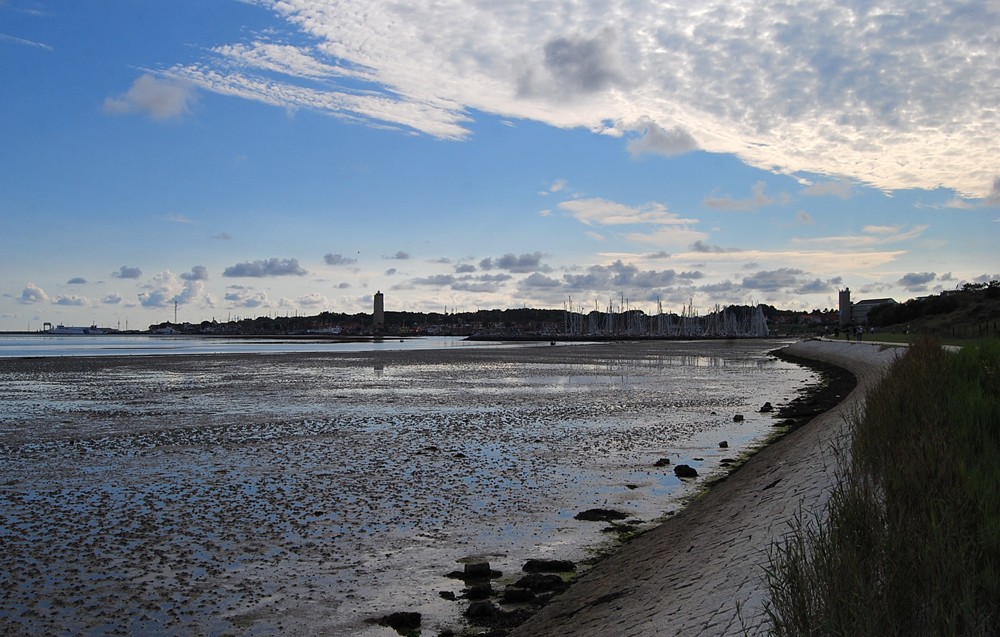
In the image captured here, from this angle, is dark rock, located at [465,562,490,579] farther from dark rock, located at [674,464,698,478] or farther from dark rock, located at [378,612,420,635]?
dark rock, located at [674,464,698,478]

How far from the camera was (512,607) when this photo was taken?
7555mm

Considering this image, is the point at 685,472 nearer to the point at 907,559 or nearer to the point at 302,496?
the point at 302,496

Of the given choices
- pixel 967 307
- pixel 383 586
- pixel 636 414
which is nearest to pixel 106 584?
pixel 383 586

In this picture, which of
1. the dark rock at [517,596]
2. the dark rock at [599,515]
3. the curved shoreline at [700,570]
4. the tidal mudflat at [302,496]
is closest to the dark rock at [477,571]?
the tidal mudflat at [302,496]

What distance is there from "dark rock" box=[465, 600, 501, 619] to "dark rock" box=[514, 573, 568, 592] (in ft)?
2.32

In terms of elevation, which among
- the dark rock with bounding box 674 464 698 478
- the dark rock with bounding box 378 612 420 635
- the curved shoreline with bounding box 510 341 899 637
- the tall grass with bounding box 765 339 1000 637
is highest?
the tall grass with bounding box 765 339 1000 637

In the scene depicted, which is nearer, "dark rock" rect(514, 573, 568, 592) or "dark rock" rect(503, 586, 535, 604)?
"dark rock" rect(503, 586, 535, 604)

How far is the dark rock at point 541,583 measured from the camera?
8008 mm

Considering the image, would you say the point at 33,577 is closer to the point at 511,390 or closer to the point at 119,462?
the point at 119,462

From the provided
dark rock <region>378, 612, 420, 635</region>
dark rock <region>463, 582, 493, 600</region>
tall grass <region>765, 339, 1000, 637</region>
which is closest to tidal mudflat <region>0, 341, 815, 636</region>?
dark rock <region>378, 612, 420, 635</region>

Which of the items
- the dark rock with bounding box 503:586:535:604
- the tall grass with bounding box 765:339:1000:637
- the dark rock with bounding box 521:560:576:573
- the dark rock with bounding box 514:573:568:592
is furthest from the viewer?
the dark rock with bounding box 521:560:576:573

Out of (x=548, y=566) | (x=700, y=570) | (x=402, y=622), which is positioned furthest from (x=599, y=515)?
(x=402, y=622)

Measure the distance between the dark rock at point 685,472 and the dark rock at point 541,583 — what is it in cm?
633

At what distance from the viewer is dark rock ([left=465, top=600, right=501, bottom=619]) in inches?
286
